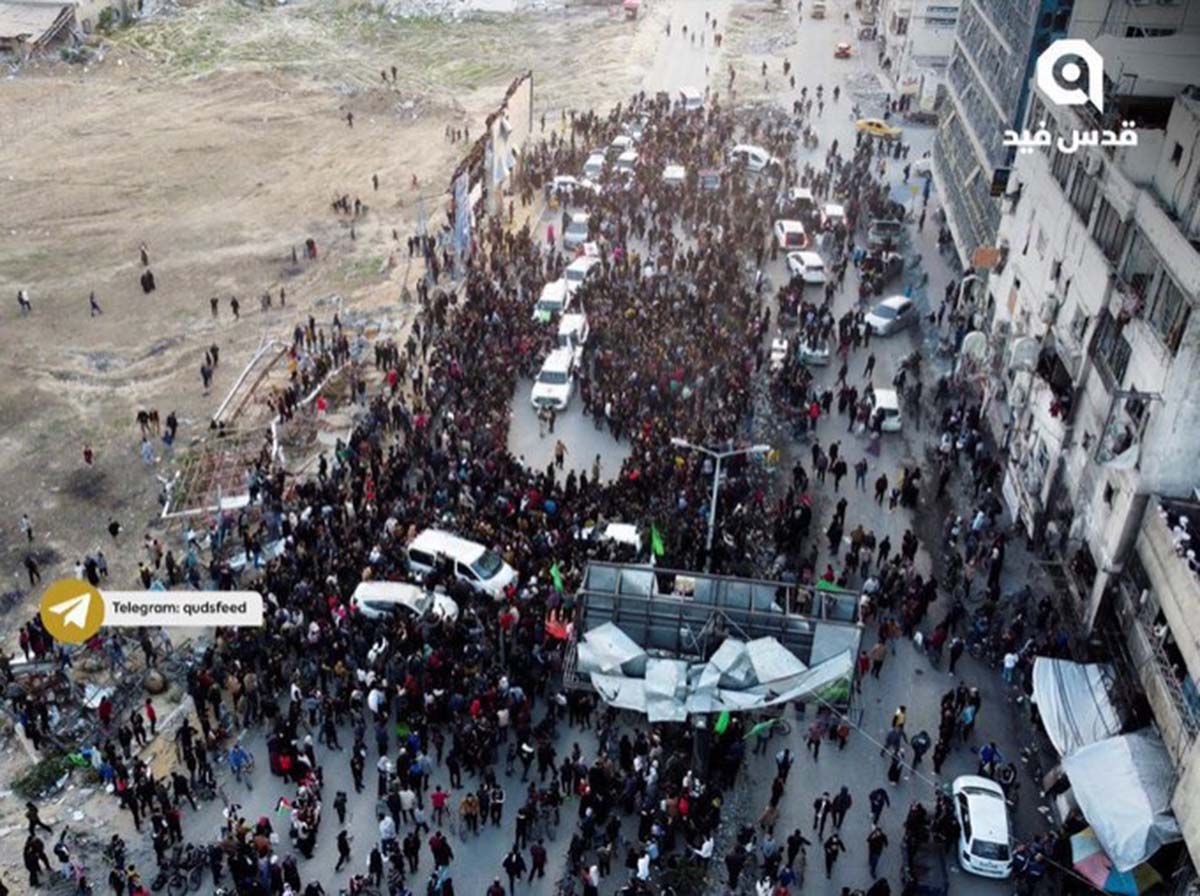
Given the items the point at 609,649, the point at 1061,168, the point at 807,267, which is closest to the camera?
the point at 609,649

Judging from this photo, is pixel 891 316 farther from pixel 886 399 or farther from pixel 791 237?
pixel 791 237

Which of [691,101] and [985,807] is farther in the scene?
[691,101]

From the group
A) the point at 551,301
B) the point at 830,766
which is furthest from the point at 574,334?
the point at 830,766

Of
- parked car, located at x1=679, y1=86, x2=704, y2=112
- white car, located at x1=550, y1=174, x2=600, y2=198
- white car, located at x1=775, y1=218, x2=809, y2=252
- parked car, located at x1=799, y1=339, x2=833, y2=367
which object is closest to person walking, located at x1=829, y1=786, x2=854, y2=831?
parked car, located at x1=799, y1=339, x2=833, y2=367

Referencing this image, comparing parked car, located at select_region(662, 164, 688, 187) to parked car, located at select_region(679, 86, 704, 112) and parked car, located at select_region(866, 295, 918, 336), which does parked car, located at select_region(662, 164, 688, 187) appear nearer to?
parked car, located at select_region(679, 86, 704, 112)

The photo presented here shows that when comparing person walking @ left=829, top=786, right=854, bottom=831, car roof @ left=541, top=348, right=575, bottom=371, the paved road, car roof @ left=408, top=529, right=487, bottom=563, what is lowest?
the paved road

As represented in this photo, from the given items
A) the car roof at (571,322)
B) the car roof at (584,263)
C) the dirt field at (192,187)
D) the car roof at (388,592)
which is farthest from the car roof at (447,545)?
the car roof at (584,263)

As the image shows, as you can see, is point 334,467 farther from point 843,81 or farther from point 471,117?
point 843,81
